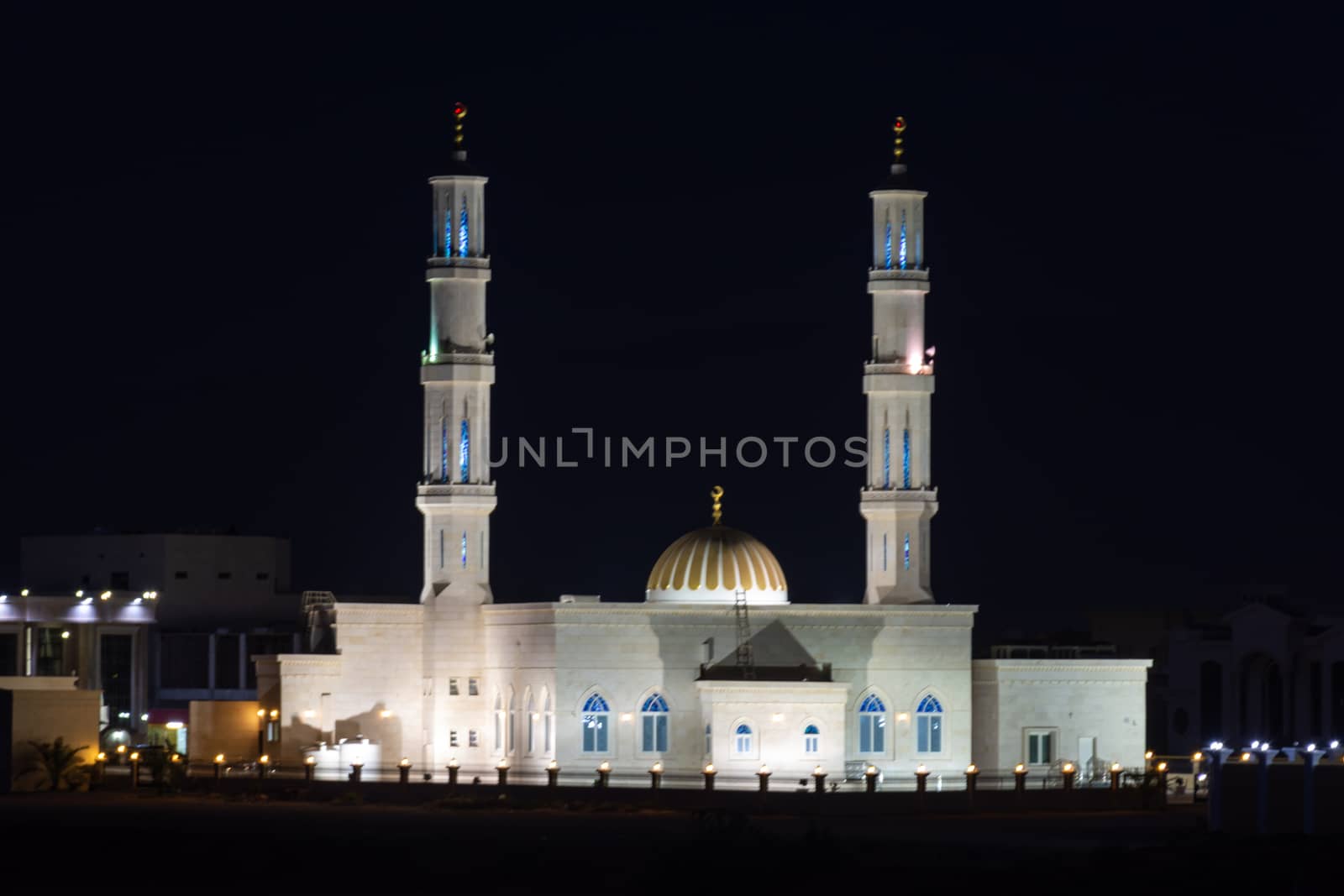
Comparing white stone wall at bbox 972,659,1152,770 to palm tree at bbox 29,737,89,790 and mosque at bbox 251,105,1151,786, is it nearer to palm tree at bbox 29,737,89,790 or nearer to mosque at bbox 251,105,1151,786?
mosque at bbox 251,105,1151,786

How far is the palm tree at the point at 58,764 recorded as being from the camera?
A: 2504 inches

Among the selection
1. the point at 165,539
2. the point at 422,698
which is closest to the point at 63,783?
the point at 422,698

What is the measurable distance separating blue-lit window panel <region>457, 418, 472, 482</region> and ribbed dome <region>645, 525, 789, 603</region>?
5228 millimetres

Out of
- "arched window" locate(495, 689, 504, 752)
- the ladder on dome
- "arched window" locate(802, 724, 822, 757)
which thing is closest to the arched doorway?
the ladder on dome

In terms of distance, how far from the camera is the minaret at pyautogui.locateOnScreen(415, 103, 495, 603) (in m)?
71.8

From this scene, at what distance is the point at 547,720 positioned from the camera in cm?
6900

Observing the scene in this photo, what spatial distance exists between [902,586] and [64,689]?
19486mm

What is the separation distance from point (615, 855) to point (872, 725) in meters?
20.5

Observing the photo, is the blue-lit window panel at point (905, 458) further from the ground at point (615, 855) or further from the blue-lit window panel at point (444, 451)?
the ground at point (615, 855)

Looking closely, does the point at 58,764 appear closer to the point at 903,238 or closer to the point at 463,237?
the point at 463,237

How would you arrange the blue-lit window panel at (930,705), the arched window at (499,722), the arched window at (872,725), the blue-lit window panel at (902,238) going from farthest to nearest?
1. the blue-lit window panel at (902,238)
2. the arched window at (499,722)
3. the blue-lit window panel at (930,705)
4. the arched window at (872,725)

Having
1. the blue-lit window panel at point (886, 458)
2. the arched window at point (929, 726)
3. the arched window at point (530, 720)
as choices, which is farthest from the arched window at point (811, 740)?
the blue-lit window panel at point (886, 458)

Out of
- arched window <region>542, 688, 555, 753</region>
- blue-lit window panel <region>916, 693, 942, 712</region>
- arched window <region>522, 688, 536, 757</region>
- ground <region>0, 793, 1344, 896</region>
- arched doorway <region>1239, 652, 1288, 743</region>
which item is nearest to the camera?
ground <region>0, 793, 1344, 896</region>

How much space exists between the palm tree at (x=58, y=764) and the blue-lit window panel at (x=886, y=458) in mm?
19796
